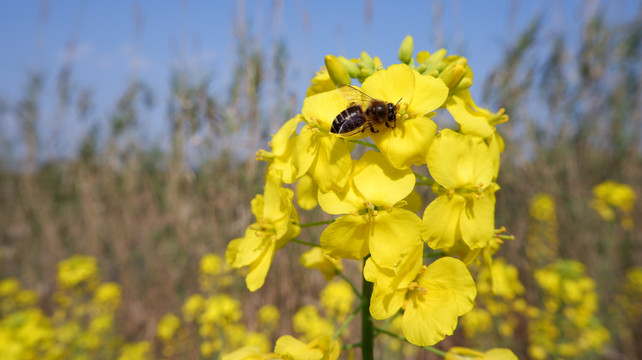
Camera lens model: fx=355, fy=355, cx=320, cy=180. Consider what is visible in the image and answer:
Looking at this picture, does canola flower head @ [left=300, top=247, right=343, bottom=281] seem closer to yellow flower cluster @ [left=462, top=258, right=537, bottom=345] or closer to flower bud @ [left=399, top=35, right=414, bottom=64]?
flower bud @ [left=399, top=35, right=414, bottom=64]

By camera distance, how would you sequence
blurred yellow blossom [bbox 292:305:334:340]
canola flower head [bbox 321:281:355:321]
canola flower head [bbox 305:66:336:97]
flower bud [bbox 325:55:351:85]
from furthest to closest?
canola flower head [bbox 321:281:355:321]
blurred yellow blossom [bbox 292:305:334:340]
canola flower head [bbox 305:66:336:97]
flower bud [bbox 325:55:351:85]

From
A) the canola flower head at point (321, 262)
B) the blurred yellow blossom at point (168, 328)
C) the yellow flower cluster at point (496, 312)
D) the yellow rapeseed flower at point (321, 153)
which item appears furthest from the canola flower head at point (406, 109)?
the blurred yellow blossom at point (168, 328)

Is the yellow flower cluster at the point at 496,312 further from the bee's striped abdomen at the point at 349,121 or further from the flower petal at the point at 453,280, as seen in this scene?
the bee's striped abdomen at the point at 349,121

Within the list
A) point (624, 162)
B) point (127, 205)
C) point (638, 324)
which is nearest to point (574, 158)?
point (624, 162)

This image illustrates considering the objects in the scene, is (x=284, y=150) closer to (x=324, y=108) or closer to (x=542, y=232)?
(x=324, y=108)

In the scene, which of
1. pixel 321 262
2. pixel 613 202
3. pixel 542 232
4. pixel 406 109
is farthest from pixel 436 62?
pixel 613 202

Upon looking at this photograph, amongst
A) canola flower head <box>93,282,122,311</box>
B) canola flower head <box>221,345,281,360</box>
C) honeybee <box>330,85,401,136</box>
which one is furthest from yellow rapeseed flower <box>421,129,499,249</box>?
canola flower head <box>93,282,122,311</box>
